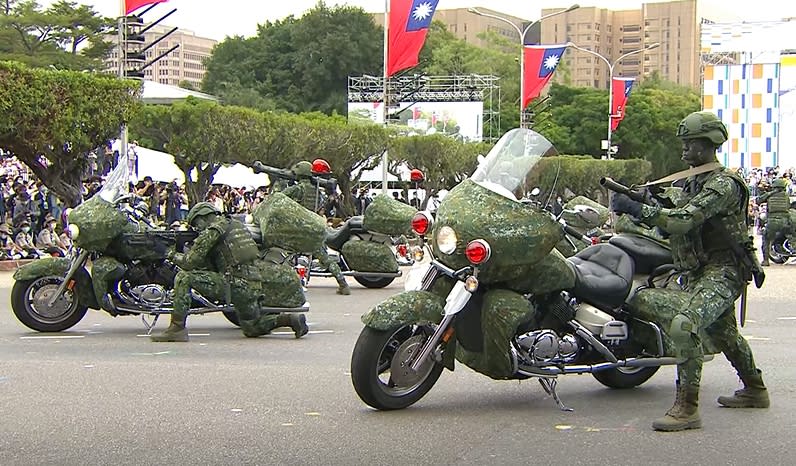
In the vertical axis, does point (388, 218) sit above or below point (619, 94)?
below

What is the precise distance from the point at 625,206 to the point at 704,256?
3.05ft

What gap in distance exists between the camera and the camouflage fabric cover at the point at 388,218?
16281 millimetres

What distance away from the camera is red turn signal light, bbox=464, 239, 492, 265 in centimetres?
673

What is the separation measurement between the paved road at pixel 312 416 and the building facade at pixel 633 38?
156553 mm

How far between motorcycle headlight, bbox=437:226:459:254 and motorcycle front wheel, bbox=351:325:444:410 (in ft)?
1.77

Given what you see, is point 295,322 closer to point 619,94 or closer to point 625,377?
point 625,377

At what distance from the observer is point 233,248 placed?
1084 centimetres

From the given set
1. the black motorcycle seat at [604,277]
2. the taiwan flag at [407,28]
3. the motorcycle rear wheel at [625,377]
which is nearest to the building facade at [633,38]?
the taiwan flag at [407,28]

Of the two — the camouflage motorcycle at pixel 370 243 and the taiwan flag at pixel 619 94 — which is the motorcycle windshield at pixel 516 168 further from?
the taiwan flag at pixel 619 94

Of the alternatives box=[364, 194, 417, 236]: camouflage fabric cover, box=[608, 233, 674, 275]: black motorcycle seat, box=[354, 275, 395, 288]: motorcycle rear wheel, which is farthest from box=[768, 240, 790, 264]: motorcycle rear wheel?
box=[608, 233, 674, 275]: black motorcycle seat

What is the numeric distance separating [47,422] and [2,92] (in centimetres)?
1667

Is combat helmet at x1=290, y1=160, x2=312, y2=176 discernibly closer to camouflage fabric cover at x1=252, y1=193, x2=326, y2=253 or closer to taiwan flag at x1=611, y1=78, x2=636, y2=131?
camouflage fabric cover at x1=252, y1=193, x2=326, y2=253

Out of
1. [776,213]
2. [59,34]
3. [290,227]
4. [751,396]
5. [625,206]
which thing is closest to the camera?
[625,206]

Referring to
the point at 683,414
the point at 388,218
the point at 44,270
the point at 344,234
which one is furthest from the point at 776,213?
the point at 683,414
